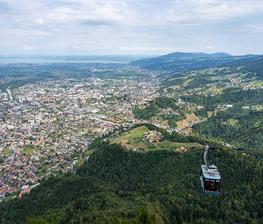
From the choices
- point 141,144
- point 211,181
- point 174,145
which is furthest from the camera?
point 141,144

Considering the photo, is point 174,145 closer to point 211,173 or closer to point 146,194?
point 146,194

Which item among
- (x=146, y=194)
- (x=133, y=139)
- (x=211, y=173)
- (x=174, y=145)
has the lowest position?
(x=146, y=194)

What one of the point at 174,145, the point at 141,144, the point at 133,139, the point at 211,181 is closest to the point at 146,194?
the point at 174,145

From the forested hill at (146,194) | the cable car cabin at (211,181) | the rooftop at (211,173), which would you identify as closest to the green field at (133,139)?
the forested hill at (146,194)

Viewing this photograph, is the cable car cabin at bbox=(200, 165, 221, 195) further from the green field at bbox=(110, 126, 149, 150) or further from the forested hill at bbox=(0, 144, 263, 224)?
the green field at bbox=(110, 126, 149, 150)

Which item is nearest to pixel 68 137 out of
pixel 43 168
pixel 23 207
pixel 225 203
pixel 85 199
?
pixel 43 168

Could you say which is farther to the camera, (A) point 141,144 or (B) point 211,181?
(A) point 141,144

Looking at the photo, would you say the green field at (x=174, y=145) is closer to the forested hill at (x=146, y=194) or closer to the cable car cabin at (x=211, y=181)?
the forested hill at (x=146, y=194)

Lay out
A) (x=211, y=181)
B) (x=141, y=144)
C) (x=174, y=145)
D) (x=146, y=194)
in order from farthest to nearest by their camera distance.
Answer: (x=141, y=144), (x=174, y=145), (x=146, y=194), (x=211, y=181)
